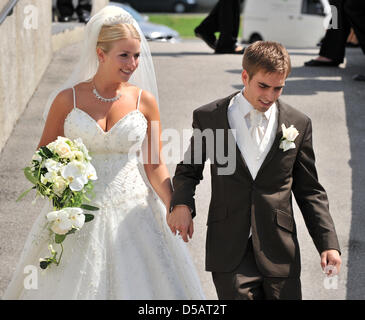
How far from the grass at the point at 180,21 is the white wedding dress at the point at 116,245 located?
28.4m

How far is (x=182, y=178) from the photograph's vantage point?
415 cm

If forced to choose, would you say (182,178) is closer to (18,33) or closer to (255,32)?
(18,33)

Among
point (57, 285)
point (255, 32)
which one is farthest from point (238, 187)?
point (255, 32)

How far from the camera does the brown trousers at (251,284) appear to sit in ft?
13.0

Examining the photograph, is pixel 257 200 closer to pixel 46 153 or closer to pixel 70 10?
pixel 46 153

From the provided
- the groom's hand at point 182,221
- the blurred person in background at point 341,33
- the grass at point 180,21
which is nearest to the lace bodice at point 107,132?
the groom's hand at point 182,221

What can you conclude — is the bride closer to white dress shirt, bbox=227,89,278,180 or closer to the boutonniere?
white dress shirt, bbox=227,89,278,180

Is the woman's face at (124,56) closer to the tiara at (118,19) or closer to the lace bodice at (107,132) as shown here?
the tiara at (118,19)

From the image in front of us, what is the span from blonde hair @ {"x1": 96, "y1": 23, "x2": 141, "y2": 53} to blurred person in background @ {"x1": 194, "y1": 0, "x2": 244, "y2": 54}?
7789 millimetres

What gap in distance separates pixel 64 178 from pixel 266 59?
3.93ft

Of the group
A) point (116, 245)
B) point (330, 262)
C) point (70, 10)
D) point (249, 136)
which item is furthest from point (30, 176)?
point (70, 10)

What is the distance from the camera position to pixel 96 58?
4578mm

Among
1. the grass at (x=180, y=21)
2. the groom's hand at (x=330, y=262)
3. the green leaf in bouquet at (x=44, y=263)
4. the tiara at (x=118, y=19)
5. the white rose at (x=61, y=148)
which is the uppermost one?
the tiara at (x=118, y=19)

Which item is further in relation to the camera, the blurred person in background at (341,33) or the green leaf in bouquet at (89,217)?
the blurred person in background at (341,33)
